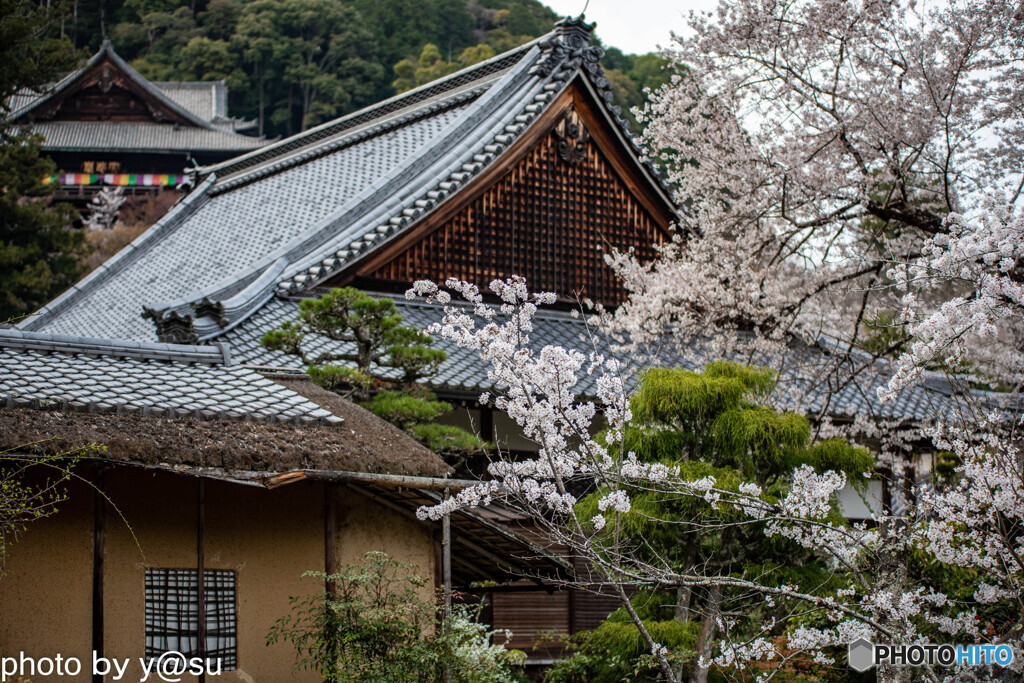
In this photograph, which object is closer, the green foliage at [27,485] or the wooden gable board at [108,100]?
the green foliage at [27,485]

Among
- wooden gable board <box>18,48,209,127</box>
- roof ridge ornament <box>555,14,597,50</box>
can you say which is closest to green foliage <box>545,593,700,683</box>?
roof ridge ornament <box>555,14,597,50</box>

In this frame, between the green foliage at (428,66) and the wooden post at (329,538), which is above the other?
the green foliage at (428,66)

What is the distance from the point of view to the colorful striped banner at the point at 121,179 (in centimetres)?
3744

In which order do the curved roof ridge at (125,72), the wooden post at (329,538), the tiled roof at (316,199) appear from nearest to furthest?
the wooden post at (329,538)
the tiled roof at (316,199)
the curved roof ridge at (125,72)

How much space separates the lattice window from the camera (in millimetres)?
6984

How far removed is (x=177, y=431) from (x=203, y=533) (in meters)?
0.76

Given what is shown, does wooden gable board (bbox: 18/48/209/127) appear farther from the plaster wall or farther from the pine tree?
the plaster wall

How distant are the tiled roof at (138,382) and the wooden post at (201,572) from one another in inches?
21.2

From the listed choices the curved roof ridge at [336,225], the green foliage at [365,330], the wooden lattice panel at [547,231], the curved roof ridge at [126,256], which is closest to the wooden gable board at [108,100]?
the curved roof ridge at [126,256]

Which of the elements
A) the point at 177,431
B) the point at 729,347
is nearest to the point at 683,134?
the point at 729,347

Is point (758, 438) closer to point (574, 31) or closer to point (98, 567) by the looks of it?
point (98, 567)

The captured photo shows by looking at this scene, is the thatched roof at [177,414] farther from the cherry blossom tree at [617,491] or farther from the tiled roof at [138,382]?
the cherry blossom tree at [617,491]

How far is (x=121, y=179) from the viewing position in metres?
38.0

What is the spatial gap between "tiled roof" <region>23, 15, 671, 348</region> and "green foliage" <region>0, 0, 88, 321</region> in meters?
3.61
